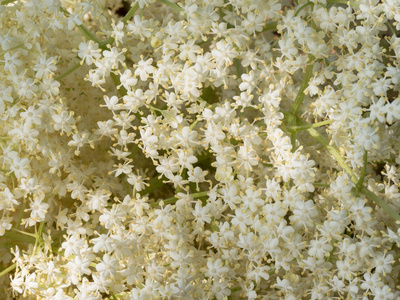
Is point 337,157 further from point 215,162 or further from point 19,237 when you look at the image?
point 19,237

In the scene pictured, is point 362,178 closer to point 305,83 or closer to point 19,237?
point 305,83

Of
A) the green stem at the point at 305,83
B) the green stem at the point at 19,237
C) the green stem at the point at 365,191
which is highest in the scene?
the green stem at the point at 305,83

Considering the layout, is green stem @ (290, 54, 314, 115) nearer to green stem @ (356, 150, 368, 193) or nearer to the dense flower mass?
the dense flower mass

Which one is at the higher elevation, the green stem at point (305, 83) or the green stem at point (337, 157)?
the green stem at point (305, 83)

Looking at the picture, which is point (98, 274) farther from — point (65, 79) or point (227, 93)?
point (227, 93)

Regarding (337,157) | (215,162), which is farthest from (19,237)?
(337,157)

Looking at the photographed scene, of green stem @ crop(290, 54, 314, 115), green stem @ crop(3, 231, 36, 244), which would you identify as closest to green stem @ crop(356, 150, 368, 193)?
green stem @ crop(290, 54, 314, 115)

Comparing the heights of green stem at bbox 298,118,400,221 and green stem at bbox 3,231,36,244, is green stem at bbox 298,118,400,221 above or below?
above

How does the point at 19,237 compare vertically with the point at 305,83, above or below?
below

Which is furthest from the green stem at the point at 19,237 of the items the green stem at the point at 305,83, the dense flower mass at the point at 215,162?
the green stem at the point at 305,83

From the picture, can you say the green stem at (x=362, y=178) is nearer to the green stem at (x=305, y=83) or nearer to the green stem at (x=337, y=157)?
the green stem at (x=337, y=157)

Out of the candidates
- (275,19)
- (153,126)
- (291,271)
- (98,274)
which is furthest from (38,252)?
(275,19)
